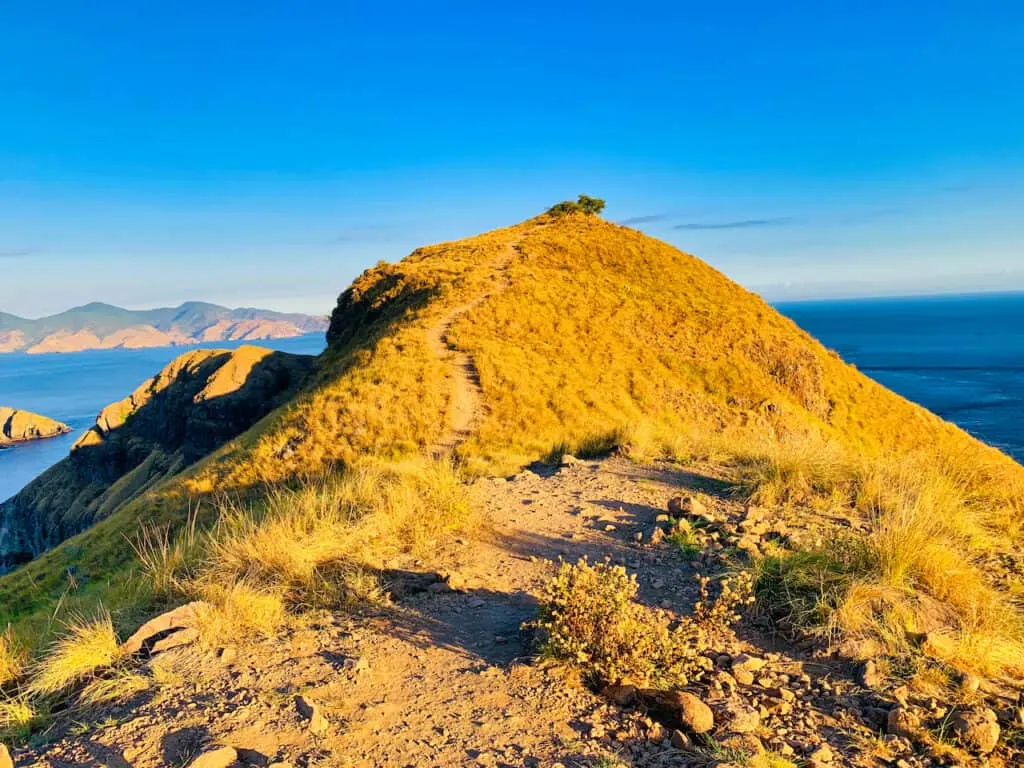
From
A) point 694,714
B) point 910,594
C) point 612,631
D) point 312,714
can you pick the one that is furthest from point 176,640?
point 910,594

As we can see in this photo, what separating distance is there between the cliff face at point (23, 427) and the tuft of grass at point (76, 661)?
13333cm

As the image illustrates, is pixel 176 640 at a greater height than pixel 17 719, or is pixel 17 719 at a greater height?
pixel 176 640

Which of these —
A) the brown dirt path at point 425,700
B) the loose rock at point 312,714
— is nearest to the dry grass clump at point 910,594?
the brown dirt path at point 425,700

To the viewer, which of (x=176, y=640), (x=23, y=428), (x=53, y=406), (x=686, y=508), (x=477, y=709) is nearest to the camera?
(x=477, y=709)

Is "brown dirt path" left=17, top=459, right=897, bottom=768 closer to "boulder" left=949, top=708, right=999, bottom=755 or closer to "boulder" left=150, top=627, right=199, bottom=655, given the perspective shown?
"boulder" left=150, top=627, right=199, bottom=655

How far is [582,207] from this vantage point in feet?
149

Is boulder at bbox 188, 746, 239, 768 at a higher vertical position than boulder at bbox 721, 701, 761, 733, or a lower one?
lower

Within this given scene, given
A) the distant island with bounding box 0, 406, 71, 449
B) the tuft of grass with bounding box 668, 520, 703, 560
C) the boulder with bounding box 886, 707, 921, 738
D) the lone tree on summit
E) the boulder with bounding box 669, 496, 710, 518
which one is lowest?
the distant island with bounding box 0, 406, 71, 449

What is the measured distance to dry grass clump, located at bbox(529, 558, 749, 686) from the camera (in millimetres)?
3436

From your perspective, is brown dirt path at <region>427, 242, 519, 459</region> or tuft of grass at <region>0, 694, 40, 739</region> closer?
tuft of grass at <region>0, 694, 40, 739</region>

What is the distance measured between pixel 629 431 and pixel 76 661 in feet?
28.2

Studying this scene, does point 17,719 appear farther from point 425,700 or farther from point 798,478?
point 798,478

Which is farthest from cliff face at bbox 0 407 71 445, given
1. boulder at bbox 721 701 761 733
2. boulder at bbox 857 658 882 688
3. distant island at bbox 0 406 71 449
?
boulder at bbox 857 658 882 688

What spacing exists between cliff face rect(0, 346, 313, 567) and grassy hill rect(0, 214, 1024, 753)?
6527mm
